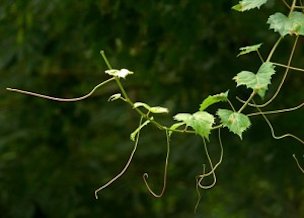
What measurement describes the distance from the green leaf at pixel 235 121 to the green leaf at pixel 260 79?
60mm

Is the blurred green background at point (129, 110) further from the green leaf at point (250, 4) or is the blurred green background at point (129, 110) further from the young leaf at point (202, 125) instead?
the young leaf at point (202, 125)

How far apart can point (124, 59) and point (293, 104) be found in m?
0.63

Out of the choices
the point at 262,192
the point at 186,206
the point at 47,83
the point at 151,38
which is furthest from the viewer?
the point at 186,206

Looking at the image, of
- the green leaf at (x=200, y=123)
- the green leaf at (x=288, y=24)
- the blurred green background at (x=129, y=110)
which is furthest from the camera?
the blurred green background at (x=129, y=110)

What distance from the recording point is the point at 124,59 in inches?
135

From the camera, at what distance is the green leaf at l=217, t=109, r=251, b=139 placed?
175 centimetres

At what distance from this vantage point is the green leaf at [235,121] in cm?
175

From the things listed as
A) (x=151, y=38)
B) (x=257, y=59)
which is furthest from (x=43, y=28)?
(x=257, y=59)

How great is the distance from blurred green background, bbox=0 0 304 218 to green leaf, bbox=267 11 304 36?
3.59 ft

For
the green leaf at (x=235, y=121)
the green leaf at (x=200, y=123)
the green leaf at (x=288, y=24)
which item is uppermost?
the green leaf at (x=288, y=24)

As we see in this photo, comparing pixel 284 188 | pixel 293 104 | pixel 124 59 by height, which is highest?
pixel 124 59

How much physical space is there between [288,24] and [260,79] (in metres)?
0.14

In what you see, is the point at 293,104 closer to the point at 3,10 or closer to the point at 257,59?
the point at 257,59

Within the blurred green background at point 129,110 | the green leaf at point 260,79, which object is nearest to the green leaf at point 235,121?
the green leaf at point 260,79
